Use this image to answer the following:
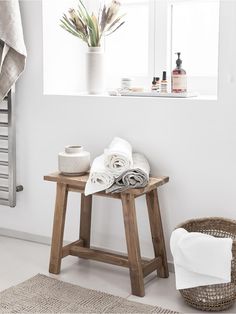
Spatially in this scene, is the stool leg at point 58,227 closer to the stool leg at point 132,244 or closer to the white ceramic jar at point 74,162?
the white ceramic jar at point 74,162

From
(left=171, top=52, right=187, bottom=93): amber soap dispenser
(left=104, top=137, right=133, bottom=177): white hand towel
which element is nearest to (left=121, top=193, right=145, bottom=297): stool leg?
(left=104, top=137, right=133, bottom=177): white hand towel

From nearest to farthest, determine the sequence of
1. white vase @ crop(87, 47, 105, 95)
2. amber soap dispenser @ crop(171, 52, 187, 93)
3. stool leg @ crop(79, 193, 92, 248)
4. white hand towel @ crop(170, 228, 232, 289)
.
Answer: white hand towel @ crop(170, 228, 232, 289)
amber soap dispenser @ crop(171, 52, 187, 93)
stool leg @ crop(79, 193, 92, 248)
white vase @ crop(87, 47, 105, 95)

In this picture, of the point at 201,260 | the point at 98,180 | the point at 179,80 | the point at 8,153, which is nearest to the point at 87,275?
the point at 98,180

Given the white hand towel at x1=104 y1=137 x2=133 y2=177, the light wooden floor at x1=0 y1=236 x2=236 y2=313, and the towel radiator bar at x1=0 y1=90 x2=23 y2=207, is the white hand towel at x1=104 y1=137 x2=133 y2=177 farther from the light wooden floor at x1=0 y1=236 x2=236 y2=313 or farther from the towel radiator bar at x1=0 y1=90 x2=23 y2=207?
the towel radiator bar at x1=0 y1=90 x2=23 y2=207

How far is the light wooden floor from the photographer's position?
241 centimetres

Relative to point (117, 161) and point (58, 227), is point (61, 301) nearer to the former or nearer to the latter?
point (58, 227)

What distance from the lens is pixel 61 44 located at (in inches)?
120

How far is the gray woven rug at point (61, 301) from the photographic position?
2.27 meters

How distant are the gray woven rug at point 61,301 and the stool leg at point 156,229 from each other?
336 mm

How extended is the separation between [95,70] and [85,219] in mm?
744

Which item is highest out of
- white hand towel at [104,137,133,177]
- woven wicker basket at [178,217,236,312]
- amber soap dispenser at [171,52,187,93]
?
amber soap dispenser at [171,52,187,93]

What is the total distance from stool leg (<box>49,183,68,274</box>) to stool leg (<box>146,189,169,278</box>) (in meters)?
0.38

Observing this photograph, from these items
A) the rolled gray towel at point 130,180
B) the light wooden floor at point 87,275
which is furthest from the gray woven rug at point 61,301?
the rolled gray towel at point 130,180

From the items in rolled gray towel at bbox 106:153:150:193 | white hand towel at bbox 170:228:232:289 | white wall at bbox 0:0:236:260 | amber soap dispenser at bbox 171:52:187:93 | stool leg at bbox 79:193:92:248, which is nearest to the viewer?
white hand towel at bbox 170:228:232:289
